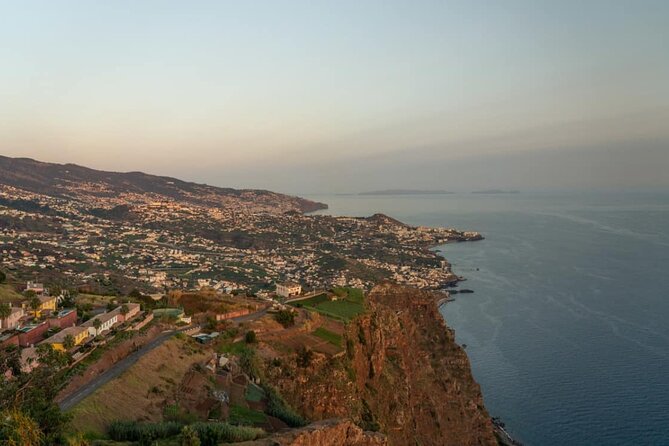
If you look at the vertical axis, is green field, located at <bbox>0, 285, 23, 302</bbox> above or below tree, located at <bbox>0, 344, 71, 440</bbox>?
below

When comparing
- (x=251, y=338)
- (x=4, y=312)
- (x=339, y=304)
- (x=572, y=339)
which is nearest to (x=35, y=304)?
(x=4, y=312)

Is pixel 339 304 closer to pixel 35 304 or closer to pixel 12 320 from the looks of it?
pixel 35 304

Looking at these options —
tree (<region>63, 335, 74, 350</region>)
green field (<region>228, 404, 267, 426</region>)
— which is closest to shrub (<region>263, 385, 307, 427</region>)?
green field (<region>228, 404, 267, 426</region>)

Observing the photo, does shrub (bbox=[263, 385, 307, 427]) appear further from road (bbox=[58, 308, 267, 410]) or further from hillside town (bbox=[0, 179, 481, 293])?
hillside town (bbox=[0, 179, 481, 293])

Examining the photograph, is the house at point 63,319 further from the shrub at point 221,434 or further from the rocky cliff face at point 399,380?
the shrub at point 221,434

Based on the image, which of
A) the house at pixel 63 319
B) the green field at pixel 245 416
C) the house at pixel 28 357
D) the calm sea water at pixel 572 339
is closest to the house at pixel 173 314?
the house at pixel 63 319

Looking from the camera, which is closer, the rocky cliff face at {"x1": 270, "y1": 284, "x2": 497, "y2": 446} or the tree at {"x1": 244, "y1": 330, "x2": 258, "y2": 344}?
the rocky cliff face at {"x1": 270, "y1": 284, "x2": 497, "y2": 446}
